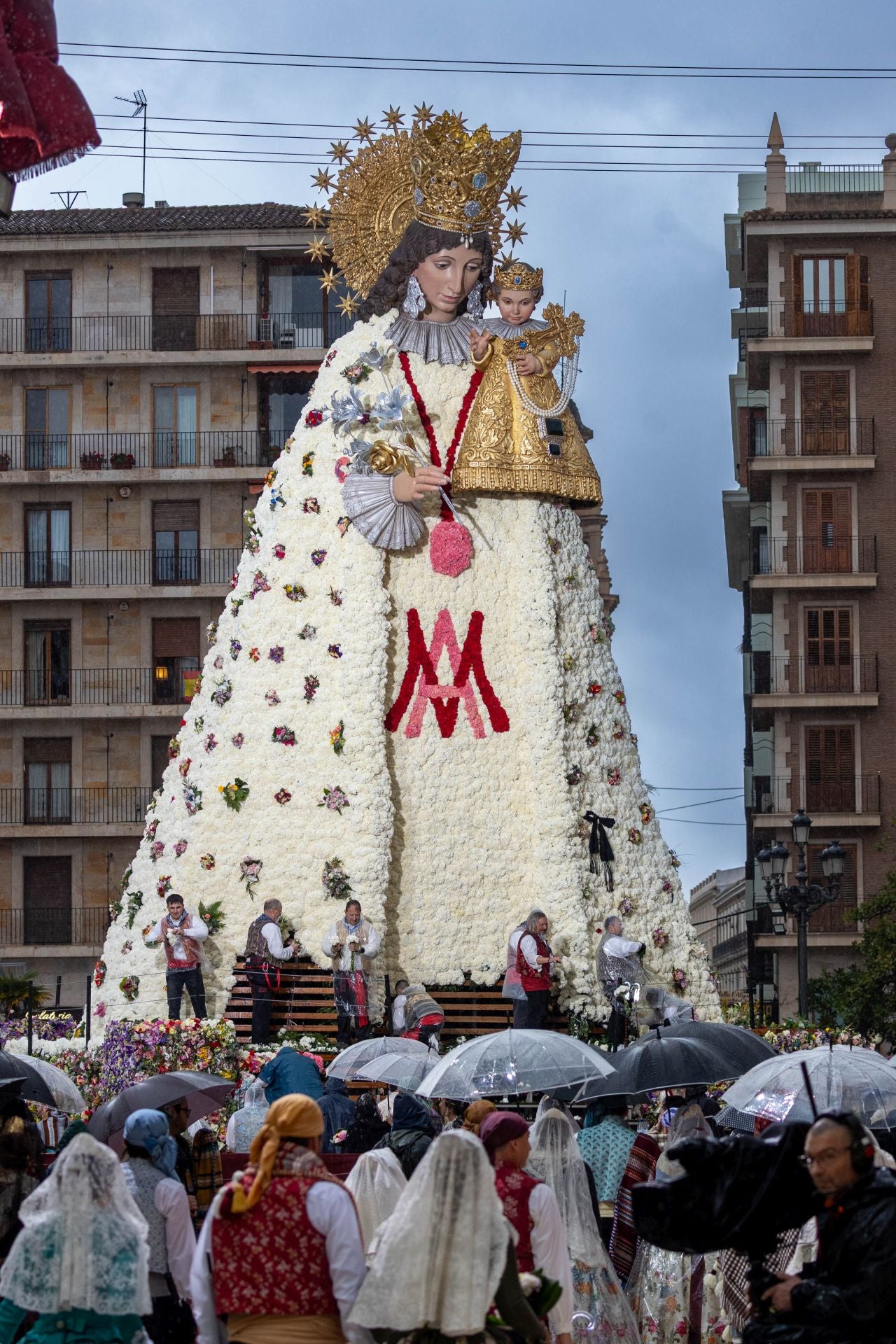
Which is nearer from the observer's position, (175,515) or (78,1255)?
(78,1255)

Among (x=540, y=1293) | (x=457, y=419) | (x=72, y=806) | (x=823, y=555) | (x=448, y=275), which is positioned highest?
(x=448, y=275)

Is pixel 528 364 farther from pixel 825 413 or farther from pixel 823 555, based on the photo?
pixel 825 413

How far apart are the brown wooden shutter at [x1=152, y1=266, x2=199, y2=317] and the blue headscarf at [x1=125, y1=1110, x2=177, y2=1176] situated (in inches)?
1474

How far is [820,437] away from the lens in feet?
151

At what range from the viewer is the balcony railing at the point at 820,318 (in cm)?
4600

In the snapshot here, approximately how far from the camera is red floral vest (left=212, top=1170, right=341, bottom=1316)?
29.0ft

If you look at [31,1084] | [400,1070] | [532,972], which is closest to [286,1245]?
[400,1070]

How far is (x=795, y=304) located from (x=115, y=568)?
46.5 ft

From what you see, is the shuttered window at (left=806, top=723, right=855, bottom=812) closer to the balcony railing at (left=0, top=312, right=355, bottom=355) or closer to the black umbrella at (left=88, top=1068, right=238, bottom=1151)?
the balcony railing at (left=0, top=312, right=355, bottom=355)

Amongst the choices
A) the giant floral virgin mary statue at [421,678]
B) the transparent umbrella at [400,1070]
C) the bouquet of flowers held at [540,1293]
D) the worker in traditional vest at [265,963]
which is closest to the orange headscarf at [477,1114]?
the bouquet of flowers held at [540,1293]

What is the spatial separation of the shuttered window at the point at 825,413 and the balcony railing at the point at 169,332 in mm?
8985

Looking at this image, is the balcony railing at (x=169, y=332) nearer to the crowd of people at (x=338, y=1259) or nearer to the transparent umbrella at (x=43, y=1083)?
the transparent umbrella at (x=43, y=1083)

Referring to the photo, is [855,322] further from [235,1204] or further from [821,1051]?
[235,1204]

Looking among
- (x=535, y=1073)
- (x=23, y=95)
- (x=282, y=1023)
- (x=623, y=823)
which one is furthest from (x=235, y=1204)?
(x=623, y=823)
